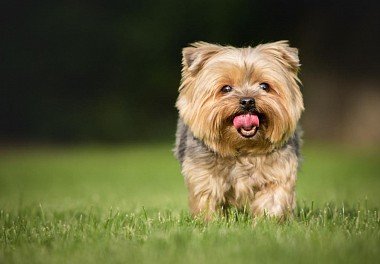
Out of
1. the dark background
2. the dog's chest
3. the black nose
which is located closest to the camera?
the black nose

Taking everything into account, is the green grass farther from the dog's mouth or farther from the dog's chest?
the dog's mouth

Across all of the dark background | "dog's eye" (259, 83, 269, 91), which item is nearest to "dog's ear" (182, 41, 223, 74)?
"dog's eye" (259, 83, 269, 91)

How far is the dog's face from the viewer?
→ 6.17 m

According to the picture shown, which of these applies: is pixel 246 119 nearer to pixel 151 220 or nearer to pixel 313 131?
pixel 151 220

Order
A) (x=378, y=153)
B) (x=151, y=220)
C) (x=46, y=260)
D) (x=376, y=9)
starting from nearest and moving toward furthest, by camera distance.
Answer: (x=46, y=260)
(x=151, y=220)
(x=378, y=153)
(x=376, y=9)

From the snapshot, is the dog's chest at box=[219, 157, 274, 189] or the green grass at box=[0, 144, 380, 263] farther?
the dog's chest at box=[219, 157, 274, 189]

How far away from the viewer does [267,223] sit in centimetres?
593

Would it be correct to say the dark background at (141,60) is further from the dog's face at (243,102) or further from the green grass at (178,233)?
the dog's face at (243,102)

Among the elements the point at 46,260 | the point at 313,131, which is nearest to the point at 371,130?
the point at 313,131

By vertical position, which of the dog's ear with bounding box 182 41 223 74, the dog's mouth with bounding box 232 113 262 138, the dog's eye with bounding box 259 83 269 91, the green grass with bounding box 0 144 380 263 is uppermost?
the dog's ear with bounding box 182 41 223 74

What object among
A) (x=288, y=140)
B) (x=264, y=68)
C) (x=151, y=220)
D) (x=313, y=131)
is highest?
(x=264, y=68)

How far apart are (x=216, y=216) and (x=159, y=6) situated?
64.0 ft

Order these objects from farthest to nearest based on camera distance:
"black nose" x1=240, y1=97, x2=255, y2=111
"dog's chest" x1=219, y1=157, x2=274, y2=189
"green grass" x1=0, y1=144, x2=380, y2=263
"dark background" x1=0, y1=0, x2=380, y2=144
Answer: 1. "dark background" x1=0, y1=0, x2=380, y2=144
2. "dog's chest" x1=219, y1=157, x2=274, y2=189
3. "black nose" x1=240, y1=97, x2=255, y2=111
4. "green grass" x1=0, y1=144, x2=380, y2=263

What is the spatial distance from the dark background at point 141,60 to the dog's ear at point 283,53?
17.7 meters
